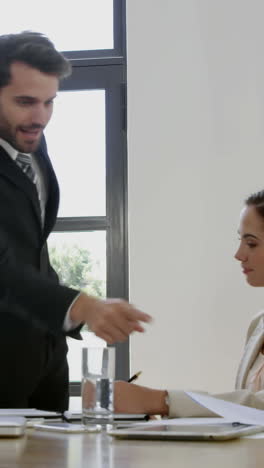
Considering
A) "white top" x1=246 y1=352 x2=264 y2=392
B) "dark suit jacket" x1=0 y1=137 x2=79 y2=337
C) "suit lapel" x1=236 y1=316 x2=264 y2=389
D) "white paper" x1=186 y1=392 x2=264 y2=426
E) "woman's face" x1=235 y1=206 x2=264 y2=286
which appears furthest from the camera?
"woman's face" x1=235 y1=206 x2=264 y2=286

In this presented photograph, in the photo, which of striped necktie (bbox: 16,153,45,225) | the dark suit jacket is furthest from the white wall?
striped necktie (bbox: 16,153,45,225)

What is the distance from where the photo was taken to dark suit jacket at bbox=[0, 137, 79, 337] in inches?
59.7

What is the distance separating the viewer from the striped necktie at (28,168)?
71.7 inches

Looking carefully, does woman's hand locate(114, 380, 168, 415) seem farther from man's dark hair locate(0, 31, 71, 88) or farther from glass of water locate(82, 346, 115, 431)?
man's dark hair locate(0, 31, 71, 88)

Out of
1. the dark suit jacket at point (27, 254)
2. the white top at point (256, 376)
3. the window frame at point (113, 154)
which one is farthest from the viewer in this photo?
the window frame at point (113, 154)

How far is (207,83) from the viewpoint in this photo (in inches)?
145

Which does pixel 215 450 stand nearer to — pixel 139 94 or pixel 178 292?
pixel 178 292

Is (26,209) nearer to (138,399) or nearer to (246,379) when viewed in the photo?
(138,399)

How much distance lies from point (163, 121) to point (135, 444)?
2.79 meters

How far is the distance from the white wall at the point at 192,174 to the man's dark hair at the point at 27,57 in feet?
6.06

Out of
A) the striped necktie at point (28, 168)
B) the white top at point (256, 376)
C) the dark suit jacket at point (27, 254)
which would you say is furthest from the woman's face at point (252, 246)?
the striped necktie at point (28, 168)

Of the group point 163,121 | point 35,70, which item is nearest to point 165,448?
point 35,70

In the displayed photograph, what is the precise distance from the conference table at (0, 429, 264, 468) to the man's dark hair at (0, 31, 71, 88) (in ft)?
3.17

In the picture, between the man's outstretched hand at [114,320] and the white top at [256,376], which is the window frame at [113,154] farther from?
the man's outstretched hand at [114,320]
